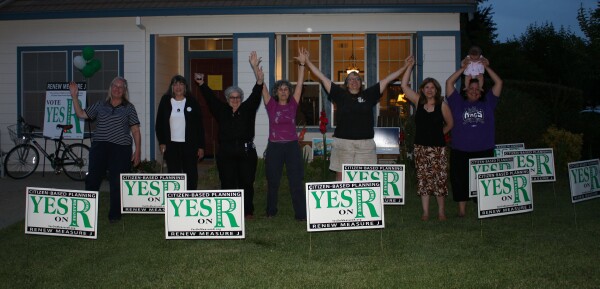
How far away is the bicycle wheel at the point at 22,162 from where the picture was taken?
12.6m

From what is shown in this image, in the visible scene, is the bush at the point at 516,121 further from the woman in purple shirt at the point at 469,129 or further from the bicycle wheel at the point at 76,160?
the bicycle wheel at the point at 76,160

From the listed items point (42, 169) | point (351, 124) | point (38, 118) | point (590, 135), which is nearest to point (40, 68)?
point (38, 118)

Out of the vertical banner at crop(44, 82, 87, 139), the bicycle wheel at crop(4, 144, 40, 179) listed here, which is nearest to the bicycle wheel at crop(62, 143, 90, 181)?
the vertical banner at crop(44, 82, 87, 139)

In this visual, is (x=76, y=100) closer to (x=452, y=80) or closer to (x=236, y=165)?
(x=236, y=165)

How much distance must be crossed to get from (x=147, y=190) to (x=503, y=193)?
155 inches

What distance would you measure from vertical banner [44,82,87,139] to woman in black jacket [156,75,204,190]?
5020mm

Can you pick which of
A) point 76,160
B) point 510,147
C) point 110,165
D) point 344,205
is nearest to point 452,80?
point 510,147

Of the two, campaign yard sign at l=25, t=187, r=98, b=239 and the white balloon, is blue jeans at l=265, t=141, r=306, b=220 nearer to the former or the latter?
campaign yard sign at l=25, t=187, r=98, b=239

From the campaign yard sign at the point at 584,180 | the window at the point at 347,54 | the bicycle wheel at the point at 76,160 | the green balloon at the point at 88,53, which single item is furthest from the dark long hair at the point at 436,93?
the green balloon at the point at 88,53

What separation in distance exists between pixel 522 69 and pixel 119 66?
25.5 m

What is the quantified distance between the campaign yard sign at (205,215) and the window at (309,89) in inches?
266

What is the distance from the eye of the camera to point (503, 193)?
7.24 metres

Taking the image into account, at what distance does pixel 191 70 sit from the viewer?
14.5 metres

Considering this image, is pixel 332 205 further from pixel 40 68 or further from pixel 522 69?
pixel 522 69
